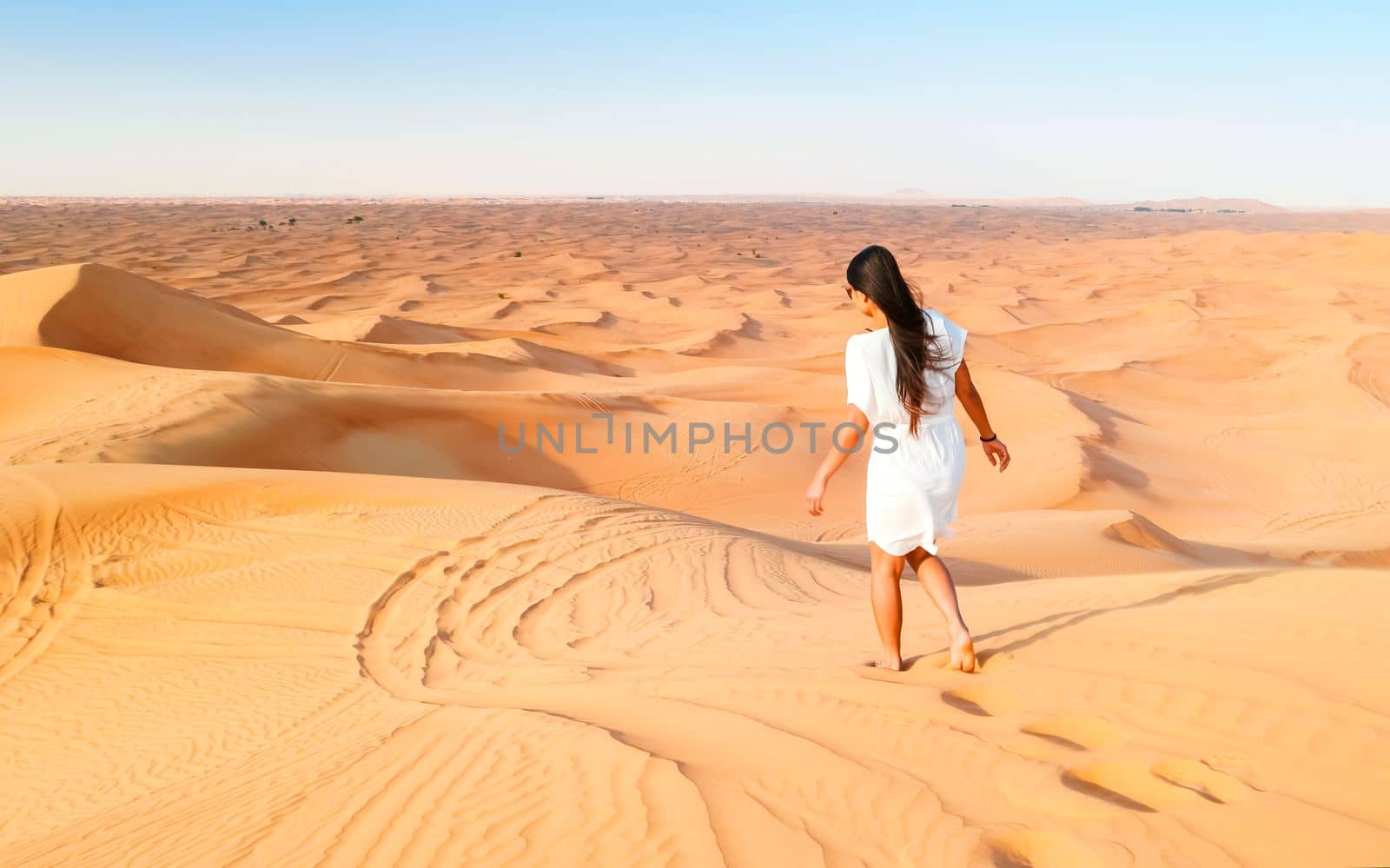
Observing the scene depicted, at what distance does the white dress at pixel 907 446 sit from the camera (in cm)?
317

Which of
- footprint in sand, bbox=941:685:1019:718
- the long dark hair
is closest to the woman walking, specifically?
the long dark hair

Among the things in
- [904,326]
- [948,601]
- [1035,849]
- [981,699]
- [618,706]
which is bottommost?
[618,706]

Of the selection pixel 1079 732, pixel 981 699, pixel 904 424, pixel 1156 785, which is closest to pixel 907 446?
pixel 904 424

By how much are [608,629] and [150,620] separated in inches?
101

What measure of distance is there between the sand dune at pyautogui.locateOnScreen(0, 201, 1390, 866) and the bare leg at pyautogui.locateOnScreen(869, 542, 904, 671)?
0.53 feet

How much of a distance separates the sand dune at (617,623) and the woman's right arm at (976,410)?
70 centimetres

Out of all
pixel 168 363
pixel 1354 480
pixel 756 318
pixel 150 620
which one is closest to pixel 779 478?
pixel 1354 480

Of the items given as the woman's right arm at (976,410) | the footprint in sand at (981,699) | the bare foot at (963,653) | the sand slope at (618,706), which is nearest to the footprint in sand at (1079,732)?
the sand slope at (618,706)

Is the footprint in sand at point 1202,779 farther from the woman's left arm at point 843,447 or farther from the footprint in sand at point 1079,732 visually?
the woman's left arm at point 843,447

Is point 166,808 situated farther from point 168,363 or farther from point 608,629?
point 168,363

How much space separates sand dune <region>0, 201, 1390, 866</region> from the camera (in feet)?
7.79

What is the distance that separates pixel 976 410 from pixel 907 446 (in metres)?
0.46

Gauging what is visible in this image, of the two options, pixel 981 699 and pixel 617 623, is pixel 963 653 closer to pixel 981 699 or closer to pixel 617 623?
pixel 981 699

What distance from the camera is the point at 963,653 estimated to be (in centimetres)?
327
